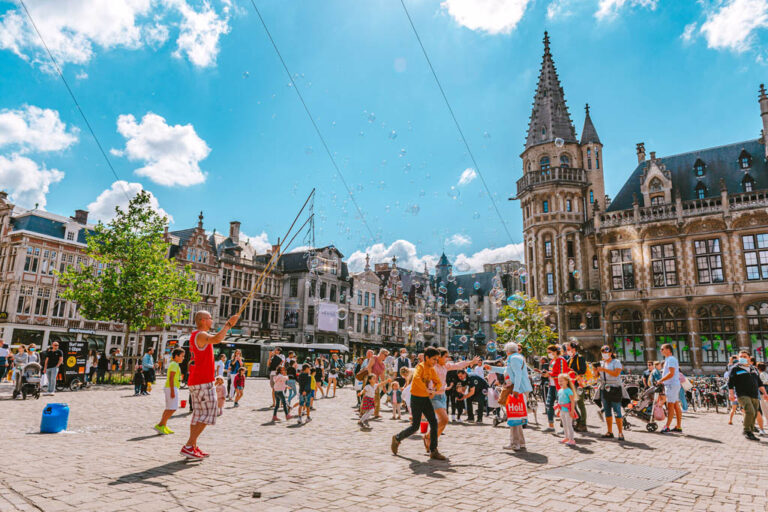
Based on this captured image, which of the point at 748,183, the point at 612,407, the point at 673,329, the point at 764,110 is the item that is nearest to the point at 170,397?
the point at 612,407

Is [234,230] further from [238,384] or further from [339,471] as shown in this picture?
[339,471]

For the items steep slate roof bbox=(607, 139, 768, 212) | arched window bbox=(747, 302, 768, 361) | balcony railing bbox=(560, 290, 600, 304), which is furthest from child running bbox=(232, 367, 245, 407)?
steep slate roof bbox=(607, 139, 768, 212)

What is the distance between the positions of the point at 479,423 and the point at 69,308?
131 feet

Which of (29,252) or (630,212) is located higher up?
(630,212)

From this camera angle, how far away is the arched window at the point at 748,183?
3678 centimetres

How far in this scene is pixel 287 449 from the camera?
8.09m

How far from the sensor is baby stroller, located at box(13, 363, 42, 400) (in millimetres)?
16047

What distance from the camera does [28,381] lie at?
16141 mm

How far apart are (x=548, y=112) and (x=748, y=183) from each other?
692 inches

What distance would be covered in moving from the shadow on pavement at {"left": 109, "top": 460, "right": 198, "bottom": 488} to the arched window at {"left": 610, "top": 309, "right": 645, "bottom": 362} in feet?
129

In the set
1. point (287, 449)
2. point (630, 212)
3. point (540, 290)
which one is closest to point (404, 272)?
point (540, 290)

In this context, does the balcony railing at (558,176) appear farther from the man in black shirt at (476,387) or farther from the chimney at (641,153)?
the man in black shirt at (476,387)

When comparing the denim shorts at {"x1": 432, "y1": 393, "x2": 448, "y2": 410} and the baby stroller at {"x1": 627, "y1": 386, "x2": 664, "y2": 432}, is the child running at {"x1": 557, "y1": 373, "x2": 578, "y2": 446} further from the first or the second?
the baby stroller at {"x1": 627, "y1": 386, "x2": 664, "y2": 432}

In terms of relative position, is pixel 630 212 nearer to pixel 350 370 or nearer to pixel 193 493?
pixel 350 370
